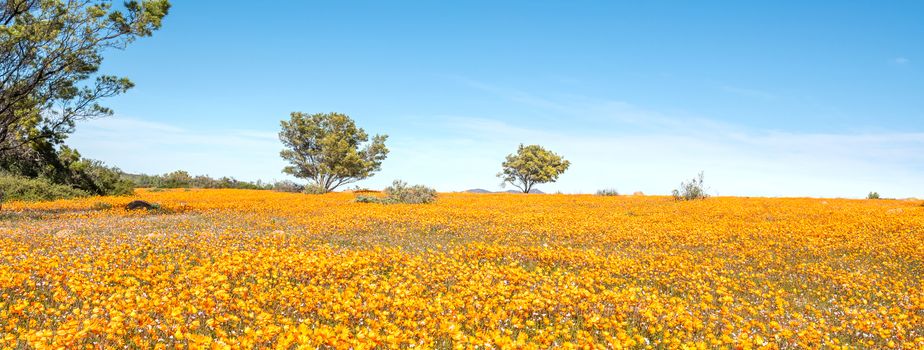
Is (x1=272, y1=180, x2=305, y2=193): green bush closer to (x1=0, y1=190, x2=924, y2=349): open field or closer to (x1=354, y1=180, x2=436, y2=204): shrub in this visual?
(x1=354, y1=180, x2=436, y2=204): shrub

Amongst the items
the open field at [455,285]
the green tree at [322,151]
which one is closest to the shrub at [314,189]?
the green tree at [322,151]

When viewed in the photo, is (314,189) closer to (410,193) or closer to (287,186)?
(287,186)

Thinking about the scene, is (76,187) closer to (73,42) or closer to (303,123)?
(73,42)

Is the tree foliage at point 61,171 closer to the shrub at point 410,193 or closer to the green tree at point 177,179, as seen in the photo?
the shrub at point 410,193

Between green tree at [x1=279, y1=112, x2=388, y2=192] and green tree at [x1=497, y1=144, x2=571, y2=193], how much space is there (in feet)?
78.2

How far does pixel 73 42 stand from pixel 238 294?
740 inches

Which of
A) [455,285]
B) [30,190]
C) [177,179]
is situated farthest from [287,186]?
[455,285]

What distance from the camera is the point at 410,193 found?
109 feet

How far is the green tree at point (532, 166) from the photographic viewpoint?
2859 inches

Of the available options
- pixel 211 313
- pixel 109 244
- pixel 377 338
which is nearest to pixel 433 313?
pixel 377 338

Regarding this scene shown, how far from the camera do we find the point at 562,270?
11.4 m

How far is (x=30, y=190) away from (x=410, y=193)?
2244cm

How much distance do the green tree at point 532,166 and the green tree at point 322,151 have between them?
23.8 meters

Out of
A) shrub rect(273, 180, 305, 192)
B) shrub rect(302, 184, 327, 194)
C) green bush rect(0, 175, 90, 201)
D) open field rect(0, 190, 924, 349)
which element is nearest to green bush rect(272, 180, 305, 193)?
shrub rect(273, 180, 305, 192)
